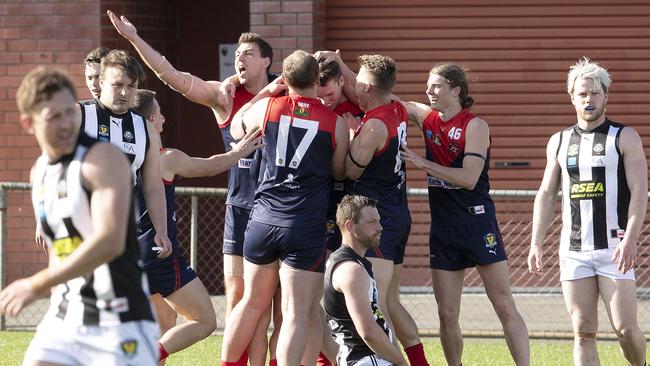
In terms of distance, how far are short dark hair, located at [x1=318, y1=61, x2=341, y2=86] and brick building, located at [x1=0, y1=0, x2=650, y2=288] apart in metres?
4.73

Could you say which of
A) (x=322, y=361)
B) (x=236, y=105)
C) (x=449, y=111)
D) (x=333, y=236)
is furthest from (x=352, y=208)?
(x=322, y=361)

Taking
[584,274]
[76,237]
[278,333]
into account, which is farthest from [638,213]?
[76,237]

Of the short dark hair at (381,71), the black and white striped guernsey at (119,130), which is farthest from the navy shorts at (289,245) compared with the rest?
the short dark hair at (381,71)

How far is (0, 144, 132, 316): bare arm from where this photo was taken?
14.5 feet

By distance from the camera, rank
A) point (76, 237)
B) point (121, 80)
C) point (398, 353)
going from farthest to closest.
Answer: point (121, 80) → point (398, 353) → point (76, 237)

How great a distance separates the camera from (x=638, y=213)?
23.9ft

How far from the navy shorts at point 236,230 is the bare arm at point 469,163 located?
1.15 metres

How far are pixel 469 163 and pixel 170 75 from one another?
2.07m

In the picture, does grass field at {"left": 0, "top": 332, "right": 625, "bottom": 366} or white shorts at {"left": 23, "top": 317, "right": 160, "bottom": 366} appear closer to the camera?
white shorts at {"left": 23, "top": 317, "right": 160, "bottom": 366}

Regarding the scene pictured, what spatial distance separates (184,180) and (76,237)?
9266 millimetres

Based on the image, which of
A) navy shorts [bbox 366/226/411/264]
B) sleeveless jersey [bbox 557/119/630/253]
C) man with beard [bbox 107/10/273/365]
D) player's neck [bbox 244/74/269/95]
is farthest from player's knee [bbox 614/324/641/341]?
player's neck [bbox 244/74/269/95]

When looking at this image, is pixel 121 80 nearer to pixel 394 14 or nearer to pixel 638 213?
pixel 638 213

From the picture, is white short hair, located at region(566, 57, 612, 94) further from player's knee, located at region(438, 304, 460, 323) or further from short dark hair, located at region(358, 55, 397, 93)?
player's knee, located at region(438, 304, 460, 323)

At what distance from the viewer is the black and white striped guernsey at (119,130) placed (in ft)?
23.0
